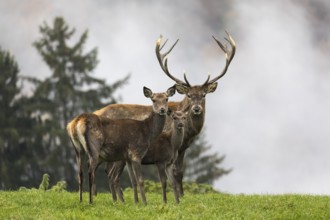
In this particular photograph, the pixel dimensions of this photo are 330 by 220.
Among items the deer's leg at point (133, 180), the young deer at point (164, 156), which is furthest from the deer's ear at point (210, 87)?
the deer's leg at point (133, 180)

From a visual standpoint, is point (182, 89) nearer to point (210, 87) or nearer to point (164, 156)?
point (210, 87)

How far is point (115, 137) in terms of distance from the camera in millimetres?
14953

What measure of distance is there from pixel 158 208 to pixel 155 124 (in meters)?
2.45

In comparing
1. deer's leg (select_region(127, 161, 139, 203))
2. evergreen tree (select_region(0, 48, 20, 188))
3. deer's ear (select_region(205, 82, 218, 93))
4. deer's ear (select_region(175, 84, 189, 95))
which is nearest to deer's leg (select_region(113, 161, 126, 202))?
deer's leg (select_region(127, 161, 139, 203))

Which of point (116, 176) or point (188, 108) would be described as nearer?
point (116, 176)

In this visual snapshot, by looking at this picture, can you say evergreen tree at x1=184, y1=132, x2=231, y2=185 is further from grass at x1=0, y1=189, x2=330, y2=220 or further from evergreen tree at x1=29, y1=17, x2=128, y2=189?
grass at x1=0, y1=189, x2=330, y2=220

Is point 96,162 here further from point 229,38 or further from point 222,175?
point 222,175

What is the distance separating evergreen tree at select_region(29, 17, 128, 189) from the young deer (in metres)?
29.9

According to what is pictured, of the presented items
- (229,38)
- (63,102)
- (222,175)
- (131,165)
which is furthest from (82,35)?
(131,165)

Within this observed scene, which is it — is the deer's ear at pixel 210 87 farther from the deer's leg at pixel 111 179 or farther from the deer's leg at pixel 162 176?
the deer's leg at pixel 111 179

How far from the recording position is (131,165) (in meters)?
15.6

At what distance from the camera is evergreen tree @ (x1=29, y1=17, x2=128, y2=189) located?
153 ft

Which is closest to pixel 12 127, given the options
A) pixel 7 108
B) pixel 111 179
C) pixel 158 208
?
pixel 7 108

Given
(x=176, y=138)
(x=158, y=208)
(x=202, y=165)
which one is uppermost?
(x=202, y=165)
